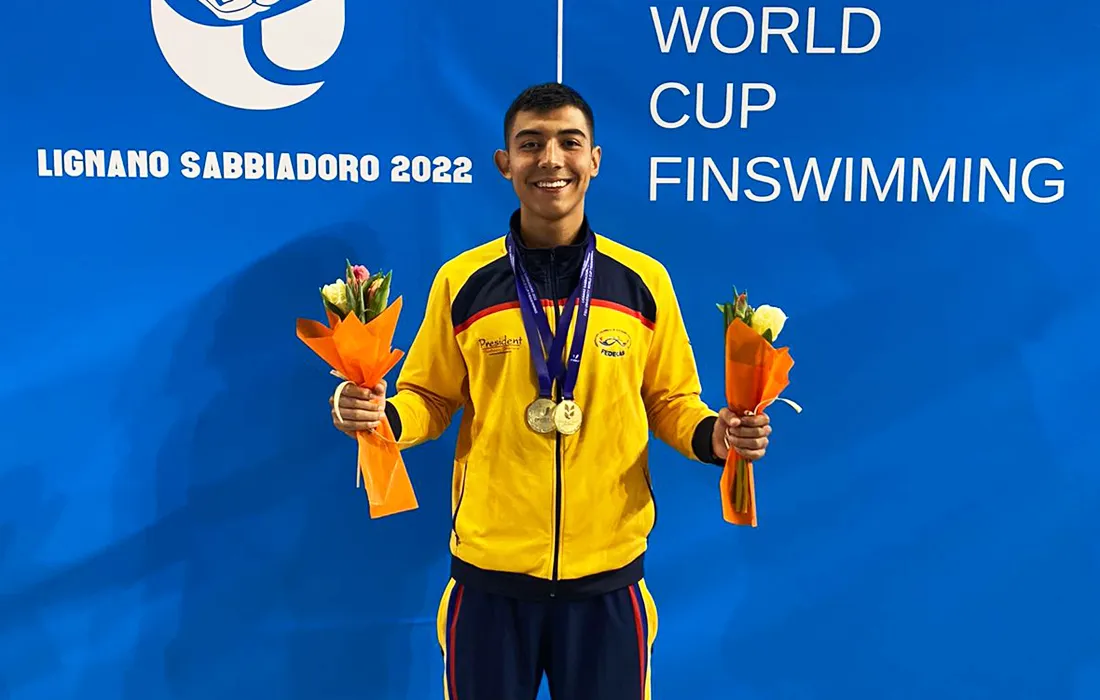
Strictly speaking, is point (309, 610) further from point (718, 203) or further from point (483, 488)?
point (718, 203)

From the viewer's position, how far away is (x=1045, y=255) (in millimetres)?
2350

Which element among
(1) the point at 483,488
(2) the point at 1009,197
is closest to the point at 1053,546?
(2) the point at 1009,197

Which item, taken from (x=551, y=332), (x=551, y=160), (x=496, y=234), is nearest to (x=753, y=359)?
(x=551, y=332)

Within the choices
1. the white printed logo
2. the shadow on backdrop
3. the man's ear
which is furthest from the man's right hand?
the white printed logo

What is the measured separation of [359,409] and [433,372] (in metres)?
0.29

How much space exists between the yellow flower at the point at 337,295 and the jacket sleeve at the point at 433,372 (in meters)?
0.27

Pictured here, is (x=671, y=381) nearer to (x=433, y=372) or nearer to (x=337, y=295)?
(x=433, y=372)

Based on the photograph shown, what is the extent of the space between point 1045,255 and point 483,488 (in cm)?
164

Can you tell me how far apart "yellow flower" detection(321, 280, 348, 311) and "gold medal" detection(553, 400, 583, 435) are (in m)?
0.48

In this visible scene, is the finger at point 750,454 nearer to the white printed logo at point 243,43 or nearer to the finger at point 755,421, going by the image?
the finger at point 755,421

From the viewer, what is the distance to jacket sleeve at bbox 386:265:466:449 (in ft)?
6.38

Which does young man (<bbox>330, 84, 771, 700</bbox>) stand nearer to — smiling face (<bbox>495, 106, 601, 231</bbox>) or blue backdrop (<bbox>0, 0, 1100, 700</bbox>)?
smiling face (<bbox>495, 106, 601, 231</bbox>)

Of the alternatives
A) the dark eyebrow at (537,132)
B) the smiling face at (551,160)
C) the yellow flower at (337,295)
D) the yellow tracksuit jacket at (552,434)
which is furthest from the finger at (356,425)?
the dark eyebrow at (537,132)

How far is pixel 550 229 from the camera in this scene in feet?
6.15
